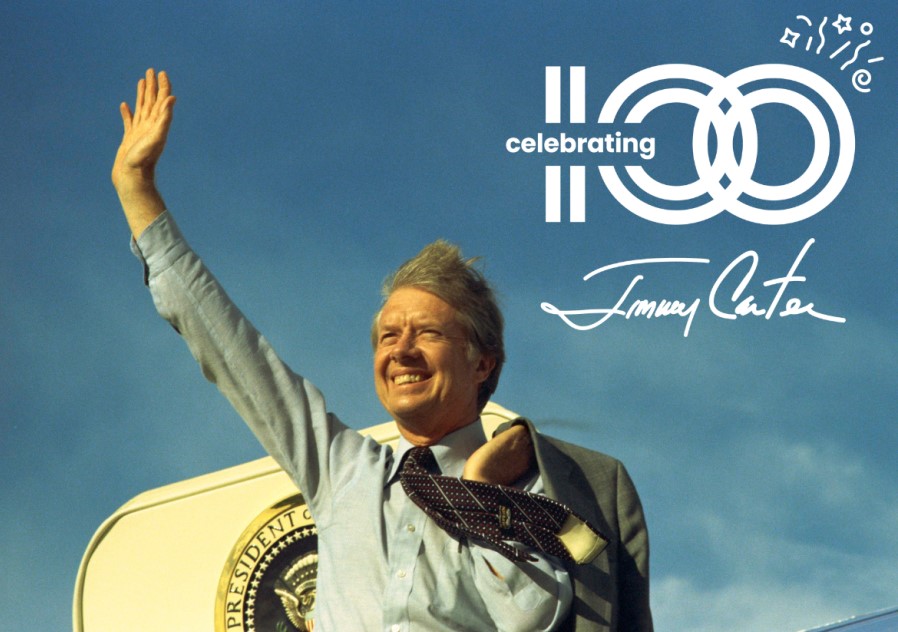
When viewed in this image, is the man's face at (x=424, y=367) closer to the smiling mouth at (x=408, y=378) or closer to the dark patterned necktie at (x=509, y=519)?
the smiling mouth at (x=408, y=378)

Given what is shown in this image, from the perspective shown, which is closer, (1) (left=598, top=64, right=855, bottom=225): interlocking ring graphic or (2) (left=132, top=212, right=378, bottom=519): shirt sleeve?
(2) (left=132, top=212, right=378, bottom=519): shirt sleeve

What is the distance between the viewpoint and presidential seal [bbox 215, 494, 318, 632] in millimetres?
6895

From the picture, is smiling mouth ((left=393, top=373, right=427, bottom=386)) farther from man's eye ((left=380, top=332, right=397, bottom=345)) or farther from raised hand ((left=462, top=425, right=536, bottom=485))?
raised hand ((left=462, top=425, right=536, bottom=485))

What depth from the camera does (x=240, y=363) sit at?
3.61m

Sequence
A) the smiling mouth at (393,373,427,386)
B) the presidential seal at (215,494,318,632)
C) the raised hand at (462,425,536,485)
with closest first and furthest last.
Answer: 1. the raised hand at (462,425,536,485)
2. the smiling mouth at (393,373,427,386)
3. the presidential seal at (215,494,318,632)

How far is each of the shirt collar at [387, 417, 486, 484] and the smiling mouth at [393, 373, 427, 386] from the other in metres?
0.18

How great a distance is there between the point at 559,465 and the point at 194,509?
4028 mm

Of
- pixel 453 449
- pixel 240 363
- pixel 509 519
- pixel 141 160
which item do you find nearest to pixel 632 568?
pixel 509 519

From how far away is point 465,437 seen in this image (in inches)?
148

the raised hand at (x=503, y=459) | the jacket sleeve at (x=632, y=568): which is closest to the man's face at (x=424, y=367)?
the raised hand at (x=503, y=459)

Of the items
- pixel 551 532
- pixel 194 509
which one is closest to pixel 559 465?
pixel 551 532

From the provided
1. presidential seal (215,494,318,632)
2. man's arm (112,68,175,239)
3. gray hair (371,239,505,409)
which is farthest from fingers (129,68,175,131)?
presidential seal (215,494,318,632)

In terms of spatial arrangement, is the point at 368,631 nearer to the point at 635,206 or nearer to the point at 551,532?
the point at 551,532

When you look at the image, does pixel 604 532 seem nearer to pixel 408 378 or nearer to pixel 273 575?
pixel 408 378
